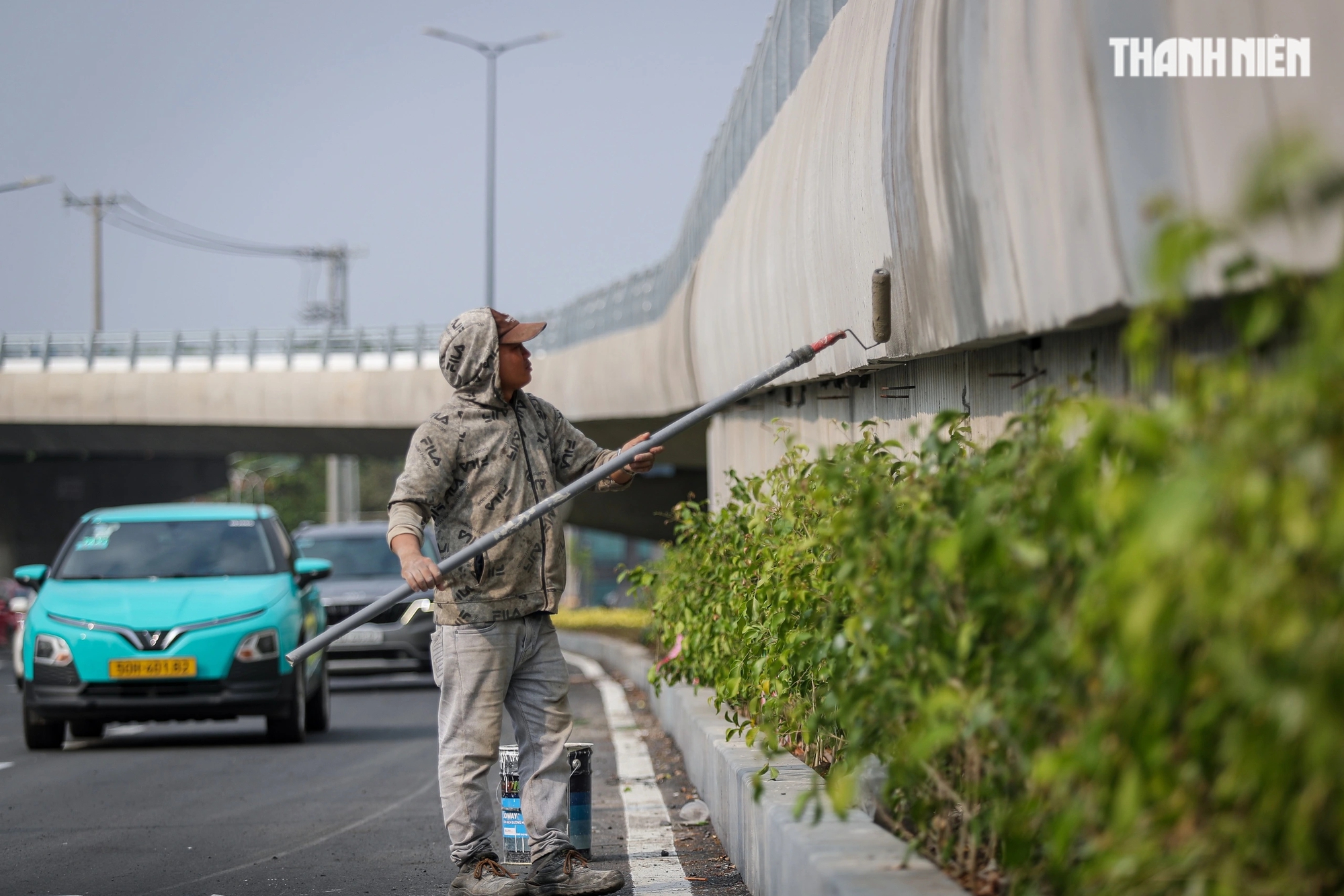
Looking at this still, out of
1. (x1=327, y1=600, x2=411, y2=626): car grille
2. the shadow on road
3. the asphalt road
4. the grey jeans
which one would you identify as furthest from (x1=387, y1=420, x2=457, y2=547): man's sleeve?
the shadow on road

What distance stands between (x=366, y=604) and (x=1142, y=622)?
647 inches

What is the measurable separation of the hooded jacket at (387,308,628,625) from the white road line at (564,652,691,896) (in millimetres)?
1041

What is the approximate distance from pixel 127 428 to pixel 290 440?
3831mm

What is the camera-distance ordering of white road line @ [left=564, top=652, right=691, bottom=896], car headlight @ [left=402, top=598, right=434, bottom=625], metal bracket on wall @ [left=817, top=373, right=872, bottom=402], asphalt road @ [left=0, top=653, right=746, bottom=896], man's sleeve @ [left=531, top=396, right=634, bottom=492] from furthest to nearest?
metal bracket on wall @ [left=817, top=373, right=872, bottom=402]
asphalt road @ [left=0, top=653, right=746, bottom=896]
man's sleeve @ [left=531, top=396, right=634, bottom=492]
white road line @ [left=564, top=652, right=691, bottom=896]
car headlight @ [left=402, top=598, right=434, bottom=625]

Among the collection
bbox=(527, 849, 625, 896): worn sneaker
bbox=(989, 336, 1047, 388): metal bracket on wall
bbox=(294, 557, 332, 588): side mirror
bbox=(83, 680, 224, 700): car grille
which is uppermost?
bbox=(989, 336, 1047, 388): metal bracket on wall

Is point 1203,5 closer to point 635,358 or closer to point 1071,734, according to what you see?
point 1071,734

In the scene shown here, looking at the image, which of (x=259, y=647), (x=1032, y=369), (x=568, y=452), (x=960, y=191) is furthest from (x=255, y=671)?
(x=960, y=191)

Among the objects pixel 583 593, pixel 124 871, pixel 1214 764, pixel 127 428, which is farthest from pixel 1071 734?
pixel 583 593

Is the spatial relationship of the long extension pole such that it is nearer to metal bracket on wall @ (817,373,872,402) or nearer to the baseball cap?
the baseball cap

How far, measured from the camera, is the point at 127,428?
43.0 metres

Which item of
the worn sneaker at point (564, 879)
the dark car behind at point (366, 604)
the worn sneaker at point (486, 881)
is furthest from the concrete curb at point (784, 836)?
the dark car behind at point (366, 604)

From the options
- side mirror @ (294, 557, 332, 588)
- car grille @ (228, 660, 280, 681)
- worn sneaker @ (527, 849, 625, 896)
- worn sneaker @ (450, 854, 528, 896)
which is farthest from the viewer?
side mirror @ (294, 557, 332, 588)

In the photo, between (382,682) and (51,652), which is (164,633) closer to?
(51,652)

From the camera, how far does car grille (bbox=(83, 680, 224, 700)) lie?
1198 centimetres
